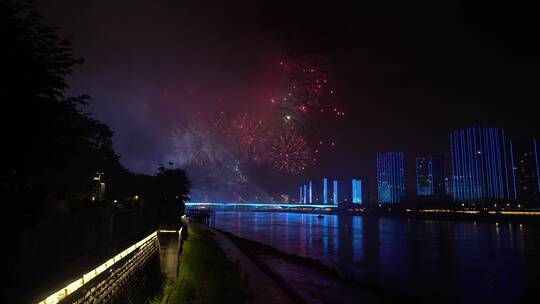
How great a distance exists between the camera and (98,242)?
35.1 feet

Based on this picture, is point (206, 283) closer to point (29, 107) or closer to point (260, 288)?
point (260, 288)

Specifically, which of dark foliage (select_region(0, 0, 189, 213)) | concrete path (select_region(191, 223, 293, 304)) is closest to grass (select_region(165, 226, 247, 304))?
concrete path (select_region(191, 223, 293, 304))

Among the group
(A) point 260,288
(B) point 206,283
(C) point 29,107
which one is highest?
(C) point 29,107

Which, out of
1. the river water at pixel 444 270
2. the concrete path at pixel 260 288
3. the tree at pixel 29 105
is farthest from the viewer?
the river water at pixel 444 270

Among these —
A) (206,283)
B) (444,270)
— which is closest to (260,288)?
(206,283)

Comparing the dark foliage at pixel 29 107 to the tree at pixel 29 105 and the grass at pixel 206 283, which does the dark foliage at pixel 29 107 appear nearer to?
the tree at pixel 29 105

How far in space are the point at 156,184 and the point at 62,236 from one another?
Result: 42625 millimetres

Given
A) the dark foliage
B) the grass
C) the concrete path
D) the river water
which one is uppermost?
the dark foliage

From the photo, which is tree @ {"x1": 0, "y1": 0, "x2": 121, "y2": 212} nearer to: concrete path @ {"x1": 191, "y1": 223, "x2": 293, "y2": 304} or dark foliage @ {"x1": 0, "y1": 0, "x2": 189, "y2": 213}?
dark foliage @ {"x1": 0, "y1": 0, "x2": 189, "y2": 213}

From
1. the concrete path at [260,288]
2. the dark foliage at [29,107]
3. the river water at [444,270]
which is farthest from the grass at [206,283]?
the river water at [444,270]

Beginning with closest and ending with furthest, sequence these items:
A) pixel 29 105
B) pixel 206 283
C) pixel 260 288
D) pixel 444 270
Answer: pixel 29 105 < pixel 206 283 < pixel 260 288 < pixel 444 270

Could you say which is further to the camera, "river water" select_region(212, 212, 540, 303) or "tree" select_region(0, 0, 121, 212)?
"river water" select_region(212, 212, 540, 303)

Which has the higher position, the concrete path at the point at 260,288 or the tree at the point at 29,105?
the tree at the point at 29,105

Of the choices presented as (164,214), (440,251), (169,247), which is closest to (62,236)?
(169,247)
